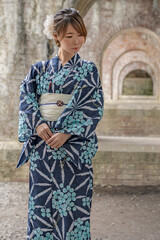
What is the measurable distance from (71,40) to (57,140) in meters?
0.64

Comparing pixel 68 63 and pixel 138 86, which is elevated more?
pixel 138 86

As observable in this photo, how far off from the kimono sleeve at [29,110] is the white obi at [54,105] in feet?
0.16

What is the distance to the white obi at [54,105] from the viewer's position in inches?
80.2

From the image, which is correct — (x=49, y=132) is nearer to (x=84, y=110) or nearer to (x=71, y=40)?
(x=84, y=110)

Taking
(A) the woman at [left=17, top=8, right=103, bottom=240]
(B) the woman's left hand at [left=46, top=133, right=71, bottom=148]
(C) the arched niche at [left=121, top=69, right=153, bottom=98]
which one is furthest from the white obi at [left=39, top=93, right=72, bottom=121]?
(C) the arched niche at [left=121, top=69, right=153, bottom=98]

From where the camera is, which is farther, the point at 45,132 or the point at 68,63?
the point at 68,63

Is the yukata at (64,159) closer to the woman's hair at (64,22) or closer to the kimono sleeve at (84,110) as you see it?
the kimono sleeve at (84,110)

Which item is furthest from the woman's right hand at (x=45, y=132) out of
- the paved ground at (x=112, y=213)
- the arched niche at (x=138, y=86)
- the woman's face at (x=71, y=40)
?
the arched niche at (x=138, y=86)

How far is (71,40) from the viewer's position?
2.02 meters

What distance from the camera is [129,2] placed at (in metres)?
10.2

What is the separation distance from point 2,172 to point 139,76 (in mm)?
26396

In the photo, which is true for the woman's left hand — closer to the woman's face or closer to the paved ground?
the woman's face

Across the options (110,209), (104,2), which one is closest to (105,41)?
(104,2)

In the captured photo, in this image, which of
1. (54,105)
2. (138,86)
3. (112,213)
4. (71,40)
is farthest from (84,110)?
(138,86)
